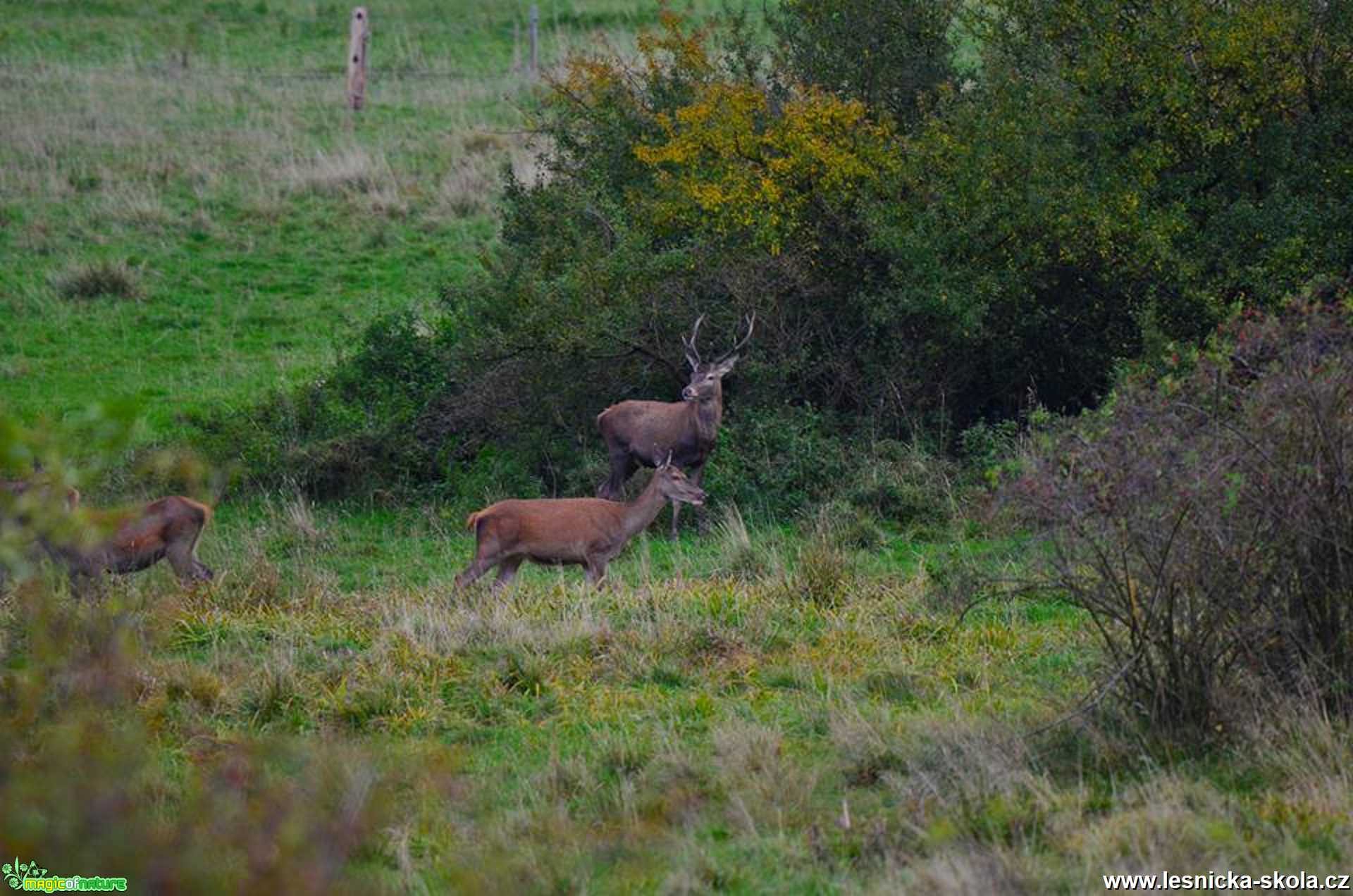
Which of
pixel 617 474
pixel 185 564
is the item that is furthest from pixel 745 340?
pixel 185 564

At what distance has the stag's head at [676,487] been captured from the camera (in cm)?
1316

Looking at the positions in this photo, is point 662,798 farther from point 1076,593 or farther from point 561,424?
point 561,424

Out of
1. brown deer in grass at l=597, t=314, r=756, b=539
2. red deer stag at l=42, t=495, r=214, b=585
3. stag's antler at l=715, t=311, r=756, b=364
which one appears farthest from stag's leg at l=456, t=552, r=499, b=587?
stag's antler at l=715, t=311, r=756, b=364

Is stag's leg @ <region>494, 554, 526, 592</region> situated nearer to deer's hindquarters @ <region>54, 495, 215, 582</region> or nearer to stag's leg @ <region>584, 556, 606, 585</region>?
stag's leg @ <region>584, 556, 606, 585</region>

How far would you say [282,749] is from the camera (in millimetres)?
5145

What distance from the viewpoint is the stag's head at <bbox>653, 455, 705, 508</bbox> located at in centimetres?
1316

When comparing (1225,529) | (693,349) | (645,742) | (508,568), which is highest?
(1225,529)

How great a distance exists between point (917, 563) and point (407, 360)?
618cm

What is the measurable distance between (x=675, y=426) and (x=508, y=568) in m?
2.93

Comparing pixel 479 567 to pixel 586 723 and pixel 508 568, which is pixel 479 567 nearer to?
pixel 508 568

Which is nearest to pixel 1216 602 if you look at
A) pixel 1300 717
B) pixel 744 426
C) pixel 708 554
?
pixel 1300 717

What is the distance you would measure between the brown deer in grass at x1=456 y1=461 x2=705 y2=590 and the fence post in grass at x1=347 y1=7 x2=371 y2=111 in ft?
59.7

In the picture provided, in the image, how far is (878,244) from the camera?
1439 centimetres

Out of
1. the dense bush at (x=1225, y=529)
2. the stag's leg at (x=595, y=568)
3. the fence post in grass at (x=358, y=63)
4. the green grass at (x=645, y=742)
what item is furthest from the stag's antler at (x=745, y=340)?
the fence post in grass at (x=358, y=63)
